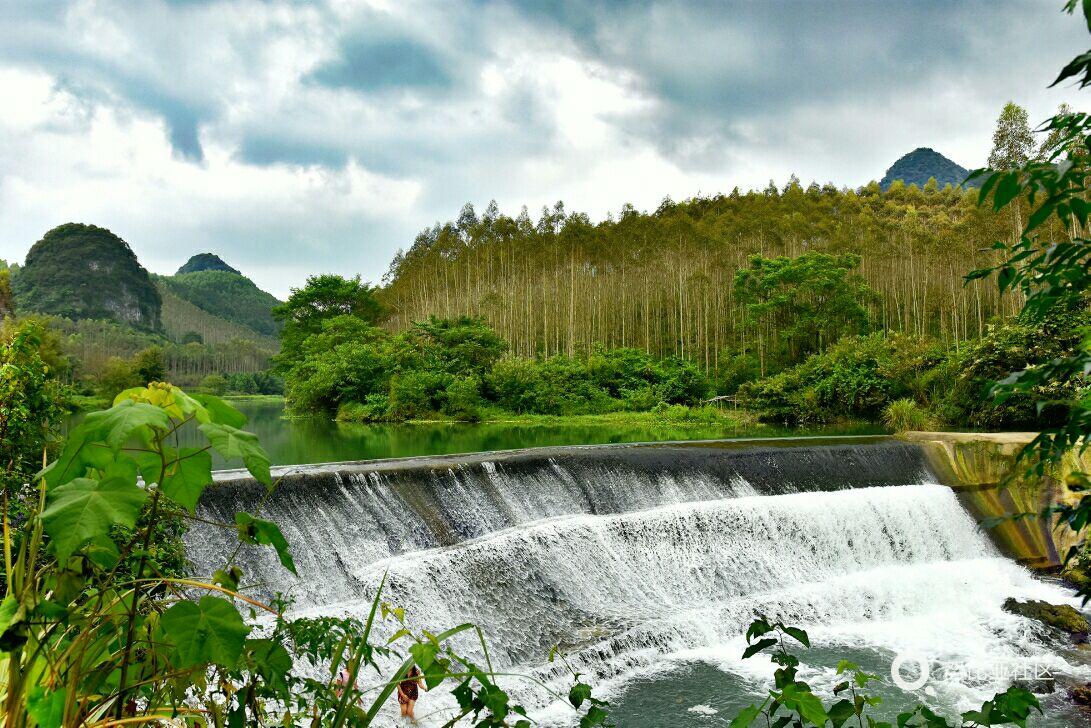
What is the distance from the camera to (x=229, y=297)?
347 ft

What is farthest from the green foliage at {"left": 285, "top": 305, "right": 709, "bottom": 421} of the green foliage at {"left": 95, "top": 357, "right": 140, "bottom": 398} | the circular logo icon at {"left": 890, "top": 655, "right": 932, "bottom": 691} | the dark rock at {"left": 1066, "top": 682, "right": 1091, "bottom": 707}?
the dark rock at {"left": 1066, "top": 682, "right": 1091, "bottom": 707}

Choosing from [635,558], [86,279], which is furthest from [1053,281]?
[86,279]

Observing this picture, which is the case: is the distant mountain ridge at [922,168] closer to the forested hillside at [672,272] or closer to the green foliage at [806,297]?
the forested hillside at [672,272]

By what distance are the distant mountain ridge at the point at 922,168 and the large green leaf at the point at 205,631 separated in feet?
455

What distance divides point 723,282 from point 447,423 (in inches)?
656

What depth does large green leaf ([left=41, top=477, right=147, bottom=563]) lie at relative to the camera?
34.7 inches

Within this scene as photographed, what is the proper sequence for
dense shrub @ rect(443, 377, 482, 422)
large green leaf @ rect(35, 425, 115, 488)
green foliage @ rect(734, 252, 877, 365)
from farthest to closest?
green foliage @ rect(734, 252, 877, 365), dense shrub @ rect(443, 377, 482, 422), large green leaf @ rect(35, 425, 115, 488)

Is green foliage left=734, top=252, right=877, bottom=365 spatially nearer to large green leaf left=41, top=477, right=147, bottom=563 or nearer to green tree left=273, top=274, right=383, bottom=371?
green tree left=273, top=274, right=383, bottom=371

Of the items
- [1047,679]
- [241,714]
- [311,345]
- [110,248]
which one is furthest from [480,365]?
[110,248]

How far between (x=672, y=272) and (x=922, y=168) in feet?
377

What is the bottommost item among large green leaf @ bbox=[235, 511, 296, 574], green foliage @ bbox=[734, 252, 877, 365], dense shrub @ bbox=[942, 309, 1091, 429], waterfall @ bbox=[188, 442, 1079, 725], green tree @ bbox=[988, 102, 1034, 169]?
waterfall @ bbox=[188, 442, 1079, 725]

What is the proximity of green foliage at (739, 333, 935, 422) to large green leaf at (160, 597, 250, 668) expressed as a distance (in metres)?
20.0

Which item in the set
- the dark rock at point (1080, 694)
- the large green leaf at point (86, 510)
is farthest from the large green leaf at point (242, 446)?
the dark rock at point (1080, 694)

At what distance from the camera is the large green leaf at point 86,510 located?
0.88 meters
